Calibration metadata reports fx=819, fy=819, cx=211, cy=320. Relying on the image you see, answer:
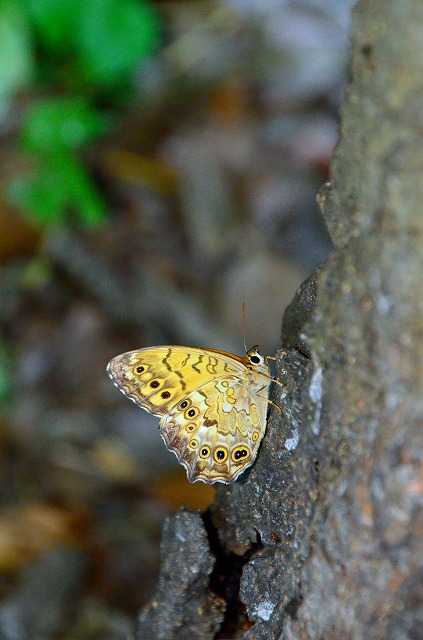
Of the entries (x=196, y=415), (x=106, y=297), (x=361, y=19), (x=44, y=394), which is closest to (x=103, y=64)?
(x=106, y=297)

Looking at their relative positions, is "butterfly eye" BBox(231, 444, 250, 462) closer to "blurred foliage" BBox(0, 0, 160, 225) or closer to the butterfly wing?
the butterfly wing

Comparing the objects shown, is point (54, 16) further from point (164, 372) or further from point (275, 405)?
point (275, 405)

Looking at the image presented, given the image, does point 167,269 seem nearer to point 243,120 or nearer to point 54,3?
point 243,120

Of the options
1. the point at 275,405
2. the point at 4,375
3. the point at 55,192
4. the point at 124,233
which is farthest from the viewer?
the point at 124,233

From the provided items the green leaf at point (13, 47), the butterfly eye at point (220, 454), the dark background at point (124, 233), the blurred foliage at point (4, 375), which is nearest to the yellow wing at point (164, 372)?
the butterfly eye at point (220, 454)

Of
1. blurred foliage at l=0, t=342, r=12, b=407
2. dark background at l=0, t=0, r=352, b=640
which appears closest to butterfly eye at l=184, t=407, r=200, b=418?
Answer: dark background at l=0, t=0, r=352, b=640

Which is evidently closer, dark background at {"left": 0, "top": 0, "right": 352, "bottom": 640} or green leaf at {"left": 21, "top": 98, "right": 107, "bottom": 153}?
dark background at {"left": 0, "top": 0, "right": 352, "bottom": 640}

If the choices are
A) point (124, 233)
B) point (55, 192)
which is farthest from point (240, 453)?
→ point (124, 233)
